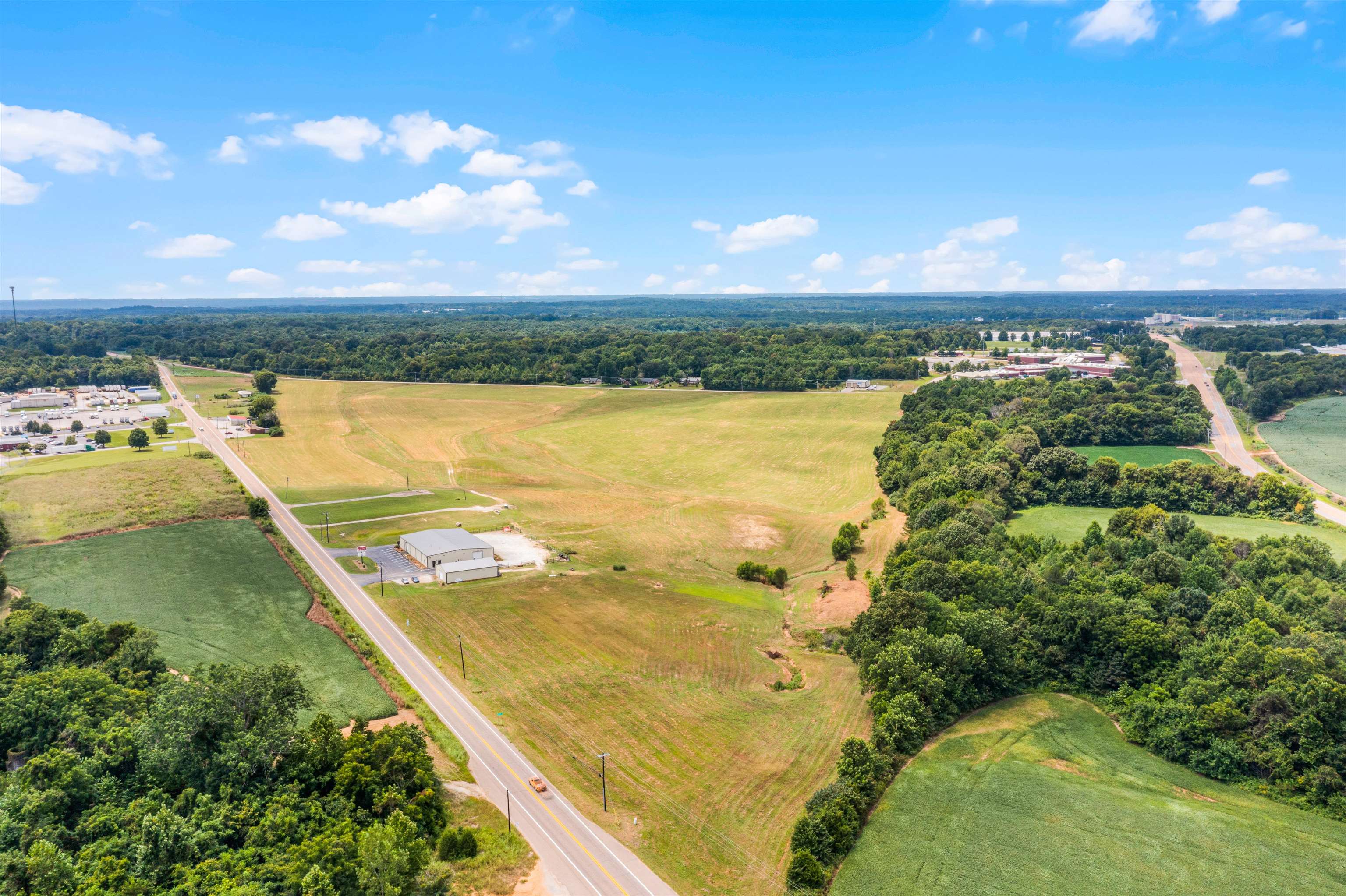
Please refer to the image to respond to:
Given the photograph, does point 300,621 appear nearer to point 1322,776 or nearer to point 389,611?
point 389,611

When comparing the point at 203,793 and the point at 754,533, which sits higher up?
the point at 203,793

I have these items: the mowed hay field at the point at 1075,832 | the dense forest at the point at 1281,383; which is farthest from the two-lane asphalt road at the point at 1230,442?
the mowed hay field at the point at 1075,832

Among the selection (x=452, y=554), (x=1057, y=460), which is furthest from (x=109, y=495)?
(x=1057, y=460)

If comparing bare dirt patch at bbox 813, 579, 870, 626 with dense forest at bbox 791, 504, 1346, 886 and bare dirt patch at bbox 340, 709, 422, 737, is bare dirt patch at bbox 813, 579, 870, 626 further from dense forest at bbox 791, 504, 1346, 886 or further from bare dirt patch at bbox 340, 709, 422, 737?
bare dirt patch at bbox 340, 709, 422, 737

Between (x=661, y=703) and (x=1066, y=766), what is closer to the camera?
(x=1066, y=766)

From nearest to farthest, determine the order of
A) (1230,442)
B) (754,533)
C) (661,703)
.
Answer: (661,703)
(754,533)
(1230,442)

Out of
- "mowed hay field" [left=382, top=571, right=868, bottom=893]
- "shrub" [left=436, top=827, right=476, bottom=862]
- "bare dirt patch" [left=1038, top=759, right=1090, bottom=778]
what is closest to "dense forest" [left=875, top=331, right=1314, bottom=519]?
"mowed hay field" [left=382, top=571, right=868, bottom=893]

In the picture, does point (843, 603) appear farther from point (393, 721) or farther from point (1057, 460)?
point (1057, 460)
